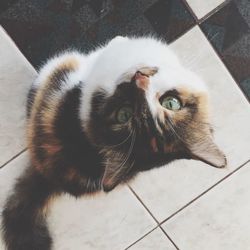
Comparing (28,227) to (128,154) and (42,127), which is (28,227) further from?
(128,154)

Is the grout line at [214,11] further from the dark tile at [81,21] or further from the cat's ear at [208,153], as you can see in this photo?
the cat's ear at [208,153]

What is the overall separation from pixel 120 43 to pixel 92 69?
128 millimetres

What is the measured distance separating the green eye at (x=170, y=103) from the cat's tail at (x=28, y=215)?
41 cm

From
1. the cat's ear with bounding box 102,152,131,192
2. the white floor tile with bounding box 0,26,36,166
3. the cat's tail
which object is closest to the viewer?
the cat's ear with bounding box 102,152,131,192

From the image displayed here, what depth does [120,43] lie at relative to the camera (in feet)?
4.31

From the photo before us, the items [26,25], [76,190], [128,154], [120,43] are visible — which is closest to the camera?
[128,154]

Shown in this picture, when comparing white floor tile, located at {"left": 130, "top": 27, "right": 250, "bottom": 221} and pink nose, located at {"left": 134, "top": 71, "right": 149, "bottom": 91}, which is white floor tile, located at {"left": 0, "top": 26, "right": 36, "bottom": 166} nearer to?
white floor tile, located at {"left": 130, "top": 27, "right": 250, "bottom": 221}

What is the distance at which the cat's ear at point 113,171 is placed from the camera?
3.32 feet

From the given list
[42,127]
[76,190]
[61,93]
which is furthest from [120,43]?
[76,190]

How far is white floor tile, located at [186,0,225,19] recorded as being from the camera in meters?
1.49

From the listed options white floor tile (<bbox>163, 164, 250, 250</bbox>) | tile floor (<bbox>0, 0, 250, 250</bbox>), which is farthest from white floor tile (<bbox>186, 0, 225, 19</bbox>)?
white floor tile (<bbox>163, 164, 250, 250</bbox>)

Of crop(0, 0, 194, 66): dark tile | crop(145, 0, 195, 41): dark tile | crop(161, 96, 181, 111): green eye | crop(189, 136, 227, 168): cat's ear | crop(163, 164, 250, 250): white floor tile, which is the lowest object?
crop(163, 164, 250, 250): white floor tile

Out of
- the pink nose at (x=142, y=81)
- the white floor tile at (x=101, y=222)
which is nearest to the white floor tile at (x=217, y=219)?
the white floor tile at (x=101, y=222)

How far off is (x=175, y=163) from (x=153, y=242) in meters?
0.29
